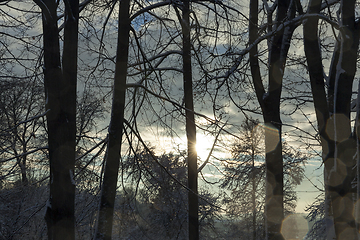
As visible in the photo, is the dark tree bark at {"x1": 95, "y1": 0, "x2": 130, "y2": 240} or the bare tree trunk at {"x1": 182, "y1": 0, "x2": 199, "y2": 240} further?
the bare tree trunk at {"x1": 182, "y1": 0, "x2": 199, "y2": 240}

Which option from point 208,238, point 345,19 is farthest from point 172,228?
point 345,19

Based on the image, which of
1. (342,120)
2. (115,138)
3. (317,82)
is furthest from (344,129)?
(115,138)

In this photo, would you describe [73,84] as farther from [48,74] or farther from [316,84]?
[316,84]

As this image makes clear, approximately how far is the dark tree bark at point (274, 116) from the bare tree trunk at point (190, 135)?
5.38 feet

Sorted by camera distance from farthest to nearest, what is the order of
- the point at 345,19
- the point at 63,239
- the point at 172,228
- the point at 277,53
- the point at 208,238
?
the point at 208,238, the point at 172,228, the point at 277,53, the point at 345,19, the point at 63,239

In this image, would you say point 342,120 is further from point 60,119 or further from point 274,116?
point 60,119

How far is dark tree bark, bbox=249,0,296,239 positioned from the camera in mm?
6090

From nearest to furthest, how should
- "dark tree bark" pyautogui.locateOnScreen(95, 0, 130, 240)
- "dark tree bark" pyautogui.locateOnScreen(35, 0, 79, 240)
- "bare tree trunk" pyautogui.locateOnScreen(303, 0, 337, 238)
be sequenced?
1. "dark tree bark" pyautogui.locateOnScreen(35, 0, 79, 240)
2. "dark tree bark" pyautogui.locateOnScreen(95, 0, 130, 240)
3. "bare tree trunk" pyautogui.locateOnScreen(303, 0, 337, 238)

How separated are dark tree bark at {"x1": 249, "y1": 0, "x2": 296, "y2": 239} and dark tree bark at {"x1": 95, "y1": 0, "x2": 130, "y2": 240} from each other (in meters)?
2.81

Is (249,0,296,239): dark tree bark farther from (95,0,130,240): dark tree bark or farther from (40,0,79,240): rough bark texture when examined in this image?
(40,0,79,240): rough bark texture

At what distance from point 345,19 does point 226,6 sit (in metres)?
2.85

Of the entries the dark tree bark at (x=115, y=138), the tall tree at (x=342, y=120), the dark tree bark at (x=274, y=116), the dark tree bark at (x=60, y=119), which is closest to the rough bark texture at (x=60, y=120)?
the dark tree bark at (x=60, y=119)

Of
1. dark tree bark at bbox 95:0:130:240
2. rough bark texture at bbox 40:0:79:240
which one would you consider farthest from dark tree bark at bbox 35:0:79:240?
dark tree bark at bbox 95:0:130:240

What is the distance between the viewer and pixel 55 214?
4.67 metres
